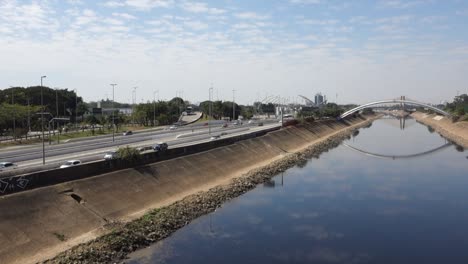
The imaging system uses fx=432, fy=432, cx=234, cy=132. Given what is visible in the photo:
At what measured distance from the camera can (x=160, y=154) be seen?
43.4m

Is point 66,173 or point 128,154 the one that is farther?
point 128,154

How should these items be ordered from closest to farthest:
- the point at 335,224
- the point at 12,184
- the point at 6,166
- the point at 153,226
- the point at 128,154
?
the point at 12,184 < the point at 153,226 < the point at 335,224 < the point at 6,166 < the point at 128,154

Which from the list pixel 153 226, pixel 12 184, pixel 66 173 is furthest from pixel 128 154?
pixel 12 184

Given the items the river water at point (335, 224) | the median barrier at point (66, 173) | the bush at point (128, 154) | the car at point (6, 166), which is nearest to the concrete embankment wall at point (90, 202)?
the median barrier at point (66, 173)

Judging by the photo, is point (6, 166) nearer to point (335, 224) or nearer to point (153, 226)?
point (153, 226)

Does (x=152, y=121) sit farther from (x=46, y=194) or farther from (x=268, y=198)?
(x=46, y=194)

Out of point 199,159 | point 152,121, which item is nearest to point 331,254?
point 199,159

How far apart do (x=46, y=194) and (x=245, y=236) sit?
13.7 m

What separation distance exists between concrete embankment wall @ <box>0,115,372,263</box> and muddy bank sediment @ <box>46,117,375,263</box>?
1173 mm

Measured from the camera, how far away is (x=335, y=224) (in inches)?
1308

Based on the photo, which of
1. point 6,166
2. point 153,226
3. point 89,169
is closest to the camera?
point 153,226

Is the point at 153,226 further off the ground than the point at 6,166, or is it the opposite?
the point at 6,166

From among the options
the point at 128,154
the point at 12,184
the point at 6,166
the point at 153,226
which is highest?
the point at 128,154

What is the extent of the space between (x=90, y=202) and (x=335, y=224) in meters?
18.3
